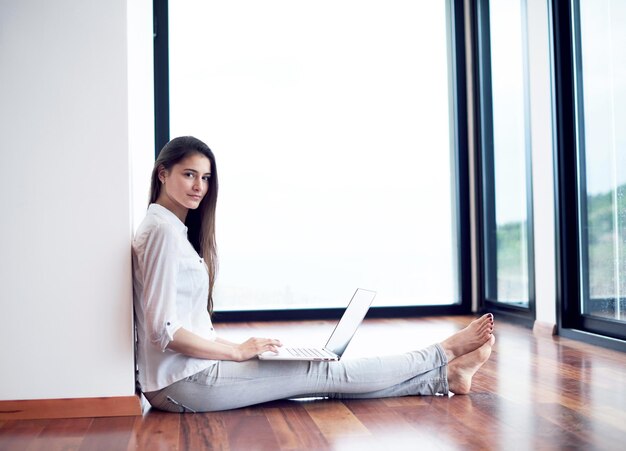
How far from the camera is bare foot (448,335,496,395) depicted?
2.44 meters

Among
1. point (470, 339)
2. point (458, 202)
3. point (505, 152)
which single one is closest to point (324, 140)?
point (458, 202)

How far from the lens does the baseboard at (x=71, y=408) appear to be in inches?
87.7

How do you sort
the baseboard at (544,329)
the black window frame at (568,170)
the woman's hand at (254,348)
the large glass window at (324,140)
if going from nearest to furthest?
the woman's hand at (254,348)
the black window frame at (568,170)
the baseboard at (544,329)
the large glass window at (324,140)

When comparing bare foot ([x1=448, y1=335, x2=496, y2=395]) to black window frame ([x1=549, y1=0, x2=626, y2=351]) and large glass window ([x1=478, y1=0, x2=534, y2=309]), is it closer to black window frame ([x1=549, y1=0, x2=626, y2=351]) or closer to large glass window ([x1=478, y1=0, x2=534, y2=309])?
black window frame ([x1=549, y1=0, x2=626, y2=351])

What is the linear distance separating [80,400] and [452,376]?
49.1 inches

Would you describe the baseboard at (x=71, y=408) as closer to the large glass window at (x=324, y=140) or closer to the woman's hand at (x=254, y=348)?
the woman's hand at (x=254, y=348)

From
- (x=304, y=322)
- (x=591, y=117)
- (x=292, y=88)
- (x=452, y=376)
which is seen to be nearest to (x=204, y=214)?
(x=452, y=376)

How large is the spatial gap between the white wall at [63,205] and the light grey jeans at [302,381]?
0.70 feet

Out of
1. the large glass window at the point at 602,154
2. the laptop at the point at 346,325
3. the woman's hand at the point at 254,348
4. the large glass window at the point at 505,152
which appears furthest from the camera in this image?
the large glass window at the point at 505,152

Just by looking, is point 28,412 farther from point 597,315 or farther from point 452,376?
point 597,315

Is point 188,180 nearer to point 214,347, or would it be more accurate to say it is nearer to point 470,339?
point 214,347

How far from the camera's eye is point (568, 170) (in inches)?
155

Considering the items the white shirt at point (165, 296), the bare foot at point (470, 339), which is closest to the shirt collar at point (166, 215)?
the white shirt at point (165, 296)

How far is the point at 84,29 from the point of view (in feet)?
7.48
